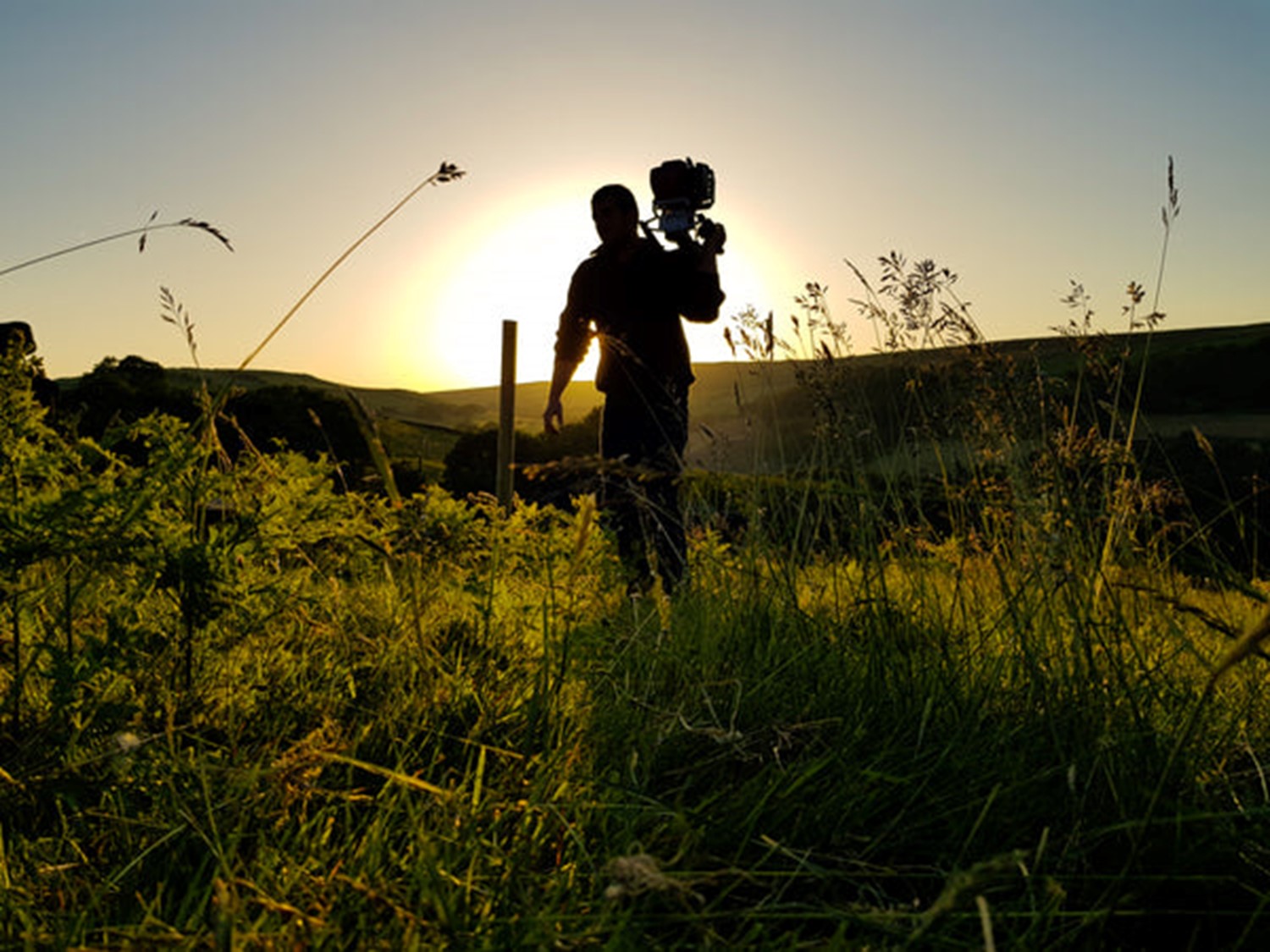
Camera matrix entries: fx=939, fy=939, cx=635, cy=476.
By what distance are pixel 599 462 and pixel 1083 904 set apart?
1.09m

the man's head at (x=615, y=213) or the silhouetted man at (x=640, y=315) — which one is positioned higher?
the man's head at (x=615, y=213)

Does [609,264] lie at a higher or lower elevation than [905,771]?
higher

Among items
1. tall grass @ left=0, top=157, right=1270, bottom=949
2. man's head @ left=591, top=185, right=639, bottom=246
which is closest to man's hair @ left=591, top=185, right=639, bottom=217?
man's head @ left=591, top=185, right=639, bottom=246

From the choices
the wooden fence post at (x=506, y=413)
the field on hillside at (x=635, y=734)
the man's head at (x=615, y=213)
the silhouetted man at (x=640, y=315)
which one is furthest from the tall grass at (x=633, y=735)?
the wooden fence post at (x=506, y=413)

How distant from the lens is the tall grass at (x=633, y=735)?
4.57 ft

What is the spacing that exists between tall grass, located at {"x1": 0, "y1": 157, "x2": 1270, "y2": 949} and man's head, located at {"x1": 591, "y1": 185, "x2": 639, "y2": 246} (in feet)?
8.20

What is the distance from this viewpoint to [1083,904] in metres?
1.56

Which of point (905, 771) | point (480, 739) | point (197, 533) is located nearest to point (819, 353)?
point (905, 771)

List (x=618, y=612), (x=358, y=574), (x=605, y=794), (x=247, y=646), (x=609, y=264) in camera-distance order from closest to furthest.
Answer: (x=605, y=794), (x=247, y=646), (x=618, y=612), (x=358, y=574), (x=609, y=264)

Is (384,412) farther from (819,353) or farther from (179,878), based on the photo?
(819,353)

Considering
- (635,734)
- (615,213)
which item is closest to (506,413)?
(615,213)

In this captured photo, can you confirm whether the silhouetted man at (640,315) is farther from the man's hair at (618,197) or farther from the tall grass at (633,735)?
the tall grass at (633,735)

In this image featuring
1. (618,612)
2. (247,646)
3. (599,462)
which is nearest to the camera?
(599,462)

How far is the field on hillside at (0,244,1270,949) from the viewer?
1.39 metres
